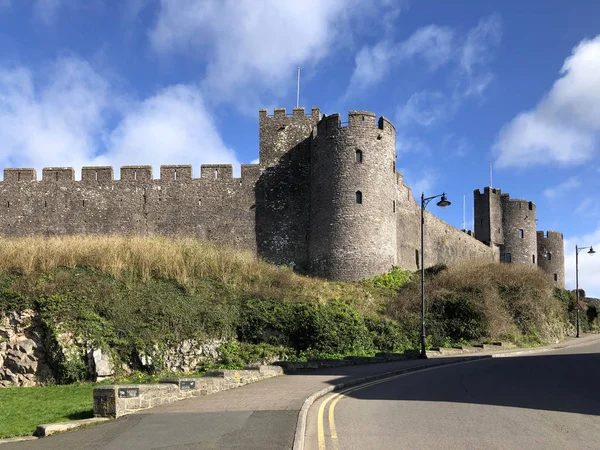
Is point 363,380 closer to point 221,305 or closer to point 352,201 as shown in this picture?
point 221,305

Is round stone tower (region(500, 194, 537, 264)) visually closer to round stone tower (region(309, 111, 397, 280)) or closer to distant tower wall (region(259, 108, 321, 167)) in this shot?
round stone tower (region(309, 111, 397, 280))

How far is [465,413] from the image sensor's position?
33.9 feet

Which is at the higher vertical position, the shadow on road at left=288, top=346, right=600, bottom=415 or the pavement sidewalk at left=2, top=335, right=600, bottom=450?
the pavement sidewalk at left=2, top=335, right=600, bottom=450

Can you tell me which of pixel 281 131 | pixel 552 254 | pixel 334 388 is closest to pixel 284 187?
pixel 281 131

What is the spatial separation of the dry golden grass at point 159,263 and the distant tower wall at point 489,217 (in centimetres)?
3020

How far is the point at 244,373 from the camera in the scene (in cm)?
1471

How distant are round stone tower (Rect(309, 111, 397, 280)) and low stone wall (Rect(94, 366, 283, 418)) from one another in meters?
15.7

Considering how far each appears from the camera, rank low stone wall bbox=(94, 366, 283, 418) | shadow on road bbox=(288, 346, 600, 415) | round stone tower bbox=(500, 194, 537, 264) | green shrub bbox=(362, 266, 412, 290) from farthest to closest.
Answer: round stone tower bbox=(500, 194, 537, 264), green shrub bbox=(362, 266, 412, 290), shadow on road bbox=(288, 346, 600, 415), low stone wall bbox=(94, 366, 283, 418)

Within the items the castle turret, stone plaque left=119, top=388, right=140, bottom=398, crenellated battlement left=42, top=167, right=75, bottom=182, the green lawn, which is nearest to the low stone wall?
stone plaque left=119, top=388, right=140, bottom=398

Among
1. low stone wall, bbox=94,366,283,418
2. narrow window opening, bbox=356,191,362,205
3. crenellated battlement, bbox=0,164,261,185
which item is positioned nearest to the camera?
low stone wall, bbox=94,366,283,418

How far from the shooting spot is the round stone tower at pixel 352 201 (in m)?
30.8

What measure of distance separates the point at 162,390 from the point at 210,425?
2452 mm

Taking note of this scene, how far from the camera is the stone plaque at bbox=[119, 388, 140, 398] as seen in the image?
10.6 m

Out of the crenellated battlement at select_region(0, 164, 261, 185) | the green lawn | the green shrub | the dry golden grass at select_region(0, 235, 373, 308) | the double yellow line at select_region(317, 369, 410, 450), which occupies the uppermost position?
the crenellated battlement at select_region(0, 164, 261, 185)
